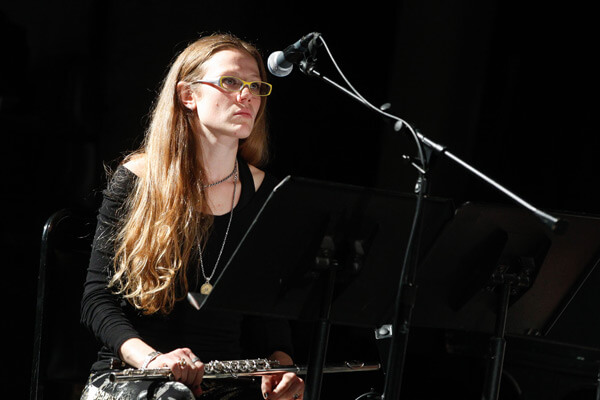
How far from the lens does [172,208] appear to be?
1798 mm

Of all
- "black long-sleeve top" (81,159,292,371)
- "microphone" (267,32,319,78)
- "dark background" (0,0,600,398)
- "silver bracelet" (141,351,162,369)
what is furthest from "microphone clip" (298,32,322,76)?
"dark background" (0,0,600,398)

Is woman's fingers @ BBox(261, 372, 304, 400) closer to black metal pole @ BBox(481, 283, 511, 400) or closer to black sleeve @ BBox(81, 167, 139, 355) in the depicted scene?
black sleeve @ BBox(81, 167, 139, 355)

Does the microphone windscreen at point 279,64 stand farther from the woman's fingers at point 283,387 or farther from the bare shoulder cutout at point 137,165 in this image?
the woman's fingers at point 283,387

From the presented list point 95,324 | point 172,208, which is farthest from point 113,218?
point 95,324

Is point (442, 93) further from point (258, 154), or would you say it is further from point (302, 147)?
point (258, 154)

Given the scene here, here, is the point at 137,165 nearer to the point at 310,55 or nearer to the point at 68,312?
the point at 68,312

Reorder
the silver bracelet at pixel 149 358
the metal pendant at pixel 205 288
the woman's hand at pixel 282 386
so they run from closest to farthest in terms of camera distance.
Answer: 1. the silver bracelet at pixel 149 358
2. the woman's hand at pixel 282 386
3. the metal pendant at pixel 205 288

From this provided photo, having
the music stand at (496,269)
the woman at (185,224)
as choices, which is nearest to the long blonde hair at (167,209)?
the woman at (185,224)

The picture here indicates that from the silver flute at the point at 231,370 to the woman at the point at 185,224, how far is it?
9cm

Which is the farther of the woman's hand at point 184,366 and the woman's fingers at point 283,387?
the woman's fingers at point 283,387

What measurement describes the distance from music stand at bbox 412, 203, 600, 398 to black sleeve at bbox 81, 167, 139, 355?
0.65 meters

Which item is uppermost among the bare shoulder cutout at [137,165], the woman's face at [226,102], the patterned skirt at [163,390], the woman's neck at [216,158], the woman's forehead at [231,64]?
the woman's forehead at [231,64]

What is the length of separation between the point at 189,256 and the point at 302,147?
102 centimetres

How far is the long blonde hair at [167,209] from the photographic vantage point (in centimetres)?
173
